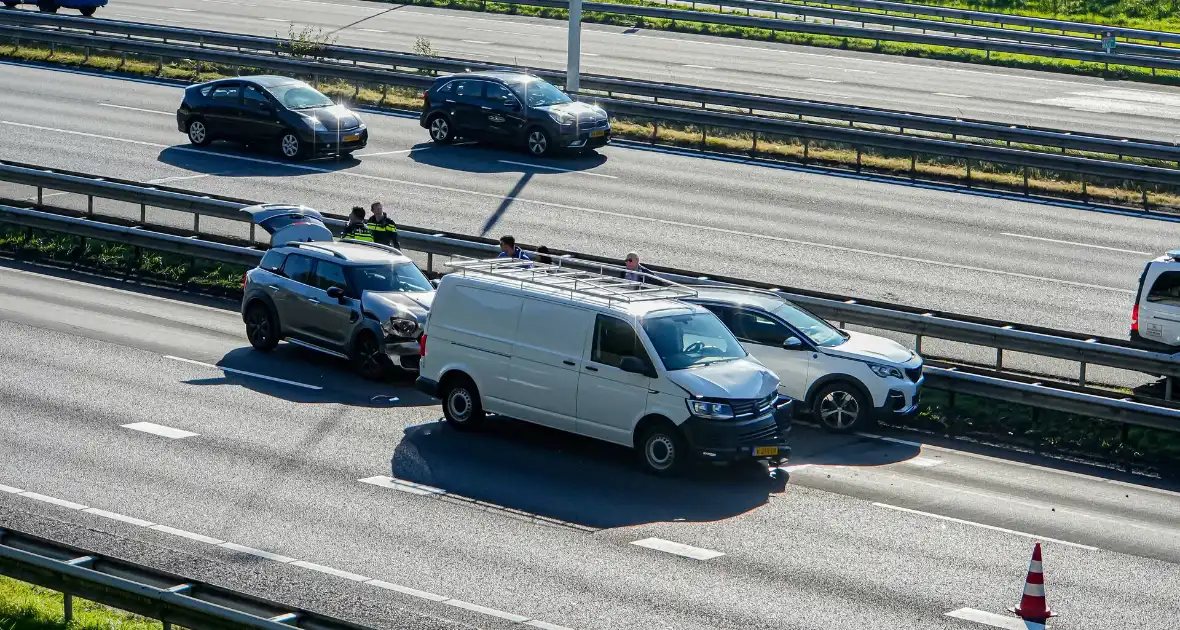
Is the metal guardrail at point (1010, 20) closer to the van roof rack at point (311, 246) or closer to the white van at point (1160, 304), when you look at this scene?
the white van at point (1160, 304)

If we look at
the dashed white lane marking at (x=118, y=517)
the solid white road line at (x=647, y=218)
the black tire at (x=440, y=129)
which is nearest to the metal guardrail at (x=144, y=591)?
the dashed white lane marking at (x=118, y=517)

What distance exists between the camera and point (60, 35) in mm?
40812

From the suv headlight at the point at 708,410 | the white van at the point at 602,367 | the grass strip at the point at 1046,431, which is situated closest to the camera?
the suv headlight at the point at 708,410

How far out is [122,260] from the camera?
24.2m

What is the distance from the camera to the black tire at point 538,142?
103 ft

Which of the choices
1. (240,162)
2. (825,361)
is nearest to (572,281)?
(825,361)

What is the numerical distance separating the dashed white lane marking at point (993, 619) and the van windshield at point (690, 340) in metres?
4.49

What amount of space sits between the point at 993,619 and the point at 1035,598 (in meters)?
0.36

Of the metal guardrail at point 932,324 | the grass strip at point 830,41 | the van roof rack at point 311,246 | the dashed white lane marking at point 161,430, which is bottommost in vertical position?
the dashed white lane marking at point 161,430

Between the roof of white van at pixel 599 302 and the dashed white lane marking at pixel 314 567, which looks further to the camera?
the roof of white van at pixel 599 302

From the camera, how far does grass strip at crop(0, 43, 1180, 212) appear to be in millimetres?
29281

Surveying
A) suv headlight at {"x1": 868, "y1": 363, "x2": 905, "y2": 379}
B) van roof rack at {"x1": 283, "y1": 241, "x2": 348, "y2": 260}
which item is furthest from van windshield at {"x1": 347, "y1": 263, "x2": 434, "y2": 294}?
suv headlight at {"x1": 868, "y1": 363, "x2": 905, "y2": 379}

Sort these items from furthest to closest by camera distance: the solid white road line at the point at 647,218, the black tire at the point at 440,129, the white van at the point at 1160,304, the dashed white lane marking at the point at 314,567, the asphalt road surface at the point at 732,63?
1. the asphalt road surface at the point at 732,63
2. the black tire at the point at 440,129
3. the solid white road line at the point at 647,218
4. the white van at the point at 1160,304
5. the dashed white lane marking at the point at 314,567

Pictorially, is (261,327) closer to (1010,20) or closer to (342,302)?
(342,302)
